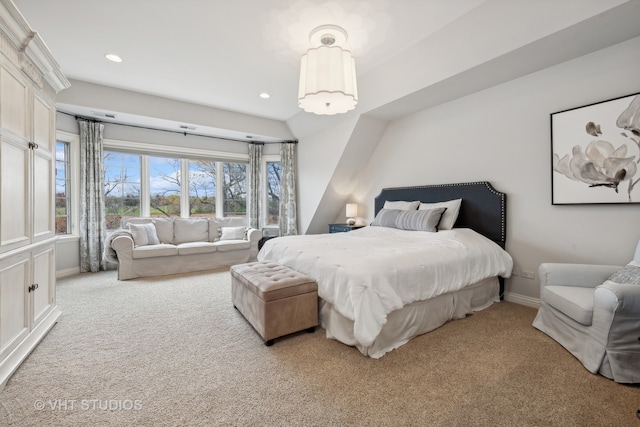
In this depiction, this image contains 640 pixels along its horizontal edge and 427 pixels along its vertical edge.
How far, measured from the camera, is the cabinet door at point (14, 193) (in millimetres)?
1693

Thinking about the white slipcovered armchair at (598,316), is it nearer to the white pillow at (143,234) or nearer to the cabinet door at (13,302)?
the cabinet door at (13,302)

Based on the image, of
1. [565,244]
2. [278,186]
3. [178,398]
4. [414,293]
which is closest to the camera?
[178,398]

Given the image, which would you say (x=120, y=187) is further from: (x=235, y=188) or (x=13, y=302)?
(x=13, y=302)

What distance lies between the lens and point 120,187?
4.92 m

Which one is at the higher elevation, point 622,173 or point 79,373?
point 622,173

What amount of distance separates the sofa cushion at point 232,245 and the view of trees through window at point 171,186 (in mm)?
1229

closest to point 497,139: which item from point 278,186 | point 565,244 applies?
point 565,244

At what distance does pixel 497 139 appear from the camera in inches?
126

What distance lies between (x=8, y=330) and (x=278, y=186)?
189 inches

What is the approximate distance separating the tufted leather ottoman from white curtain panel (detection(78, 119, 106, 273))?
11.5ft

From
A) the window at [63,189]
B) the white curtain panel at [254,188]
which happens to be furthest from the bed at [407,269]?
the window at [63,189]

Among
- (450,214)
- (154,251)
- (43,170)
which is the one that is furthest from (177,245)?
(450,214)

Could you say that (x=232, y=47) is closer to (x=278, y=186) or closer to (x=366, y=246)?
(x=366, y=246)

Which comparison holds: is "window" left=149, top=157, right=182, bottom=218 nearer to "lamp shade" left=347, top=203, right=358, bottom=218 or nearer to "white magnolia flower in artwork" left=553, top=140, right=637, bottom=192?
"lamp shade" left=347, top=203, right=358, bottom=218
